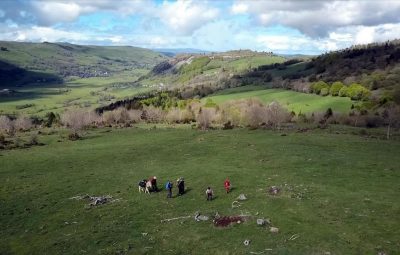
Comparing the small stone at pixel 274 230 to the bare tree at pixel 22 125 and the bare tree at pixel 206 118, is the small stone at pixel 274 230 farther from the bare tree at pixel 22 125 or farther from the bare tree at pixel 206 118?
the bare tree at pixel 22 125

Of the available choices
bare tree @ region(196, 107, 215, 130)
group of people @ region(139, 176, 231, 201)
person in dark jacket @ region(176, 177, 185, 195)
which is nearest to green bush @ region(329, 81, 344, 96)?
bare tree @ region(196, 107, 215, 130)

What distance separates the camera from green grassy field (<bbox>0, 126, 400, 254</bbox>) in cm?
3350

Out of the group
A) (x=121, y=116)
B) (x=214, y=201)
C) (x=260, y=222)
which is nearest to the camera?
(x=260, y=222)

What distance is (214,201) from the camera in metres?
44.2

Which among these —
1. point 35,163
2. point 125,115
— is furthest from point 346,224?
point 125,115

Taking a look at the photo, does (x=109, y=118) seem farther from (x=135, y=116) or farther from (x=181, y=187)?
(x=181, y=187)

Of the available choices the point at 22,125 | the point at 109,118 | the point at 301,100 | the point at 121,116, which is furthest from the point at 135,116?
the point at 301,100

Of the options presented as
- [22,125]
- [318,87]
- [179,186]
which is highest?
[318,87]

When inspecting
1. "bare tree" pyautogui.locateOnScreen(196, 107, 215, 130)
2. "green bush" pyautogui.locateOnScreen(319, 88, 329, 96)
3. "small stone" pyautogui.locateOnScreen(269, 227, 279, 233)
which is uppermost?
"green bush" pyautogui.locateOnScreen(319, 88, 329, 96)

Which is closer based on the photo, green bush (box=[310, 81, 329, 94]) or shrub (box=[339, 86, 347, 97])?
shrub (box=[339, 86, 347, 97])

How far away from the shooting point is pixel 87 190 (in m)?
53.7

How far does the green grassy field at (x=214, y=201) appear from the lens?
110 ft

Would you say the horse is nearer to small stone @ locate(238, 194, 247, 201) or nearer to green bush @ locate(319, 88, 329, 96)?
small stone @ locate(238, 194, 247, 201)

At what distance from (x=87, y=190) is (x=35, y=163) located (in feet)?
82.1
